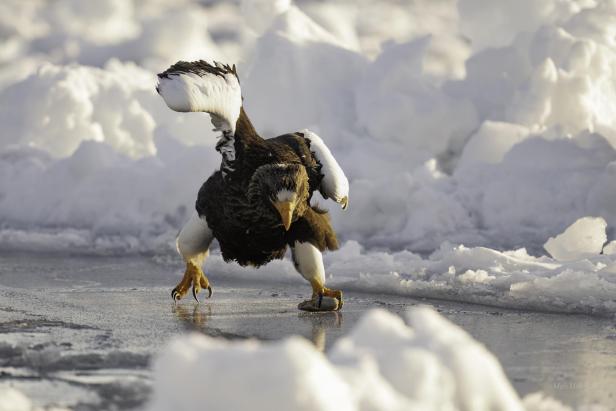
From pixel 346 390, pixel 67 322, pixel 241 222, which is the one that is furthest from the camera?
pixel 241 222

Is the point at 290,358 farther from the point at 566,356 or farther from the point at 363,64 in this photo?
the point at 363,64

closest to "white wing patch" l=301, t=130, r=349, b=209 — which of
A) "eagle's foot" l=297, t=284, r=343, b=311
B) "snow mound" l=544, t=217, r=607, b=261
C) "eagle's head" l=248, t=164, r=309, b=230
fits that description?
"eagle's head" l=248, t=164, r=309, b=230

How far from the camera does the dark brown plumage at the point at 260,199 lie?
5688 millimetres

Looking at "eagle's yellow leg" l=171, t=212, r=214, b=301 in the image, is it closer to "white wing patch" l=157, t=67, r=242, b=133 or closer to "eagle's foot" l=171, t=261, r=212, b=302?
"eagle's foot" l=171, t=261, r=212, b=302

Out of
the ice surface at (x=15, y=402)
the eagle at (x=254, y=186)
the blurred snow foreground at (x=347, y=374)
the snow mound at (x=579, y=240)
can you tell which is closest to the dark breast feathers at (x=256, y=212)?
the eagle at (x=254, y=186)

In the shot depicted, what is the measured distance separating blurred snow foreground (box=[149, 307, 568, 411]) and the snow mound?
5024mm

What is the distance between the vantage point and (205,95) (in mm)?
5844

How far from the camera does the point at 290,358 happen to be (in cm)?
234

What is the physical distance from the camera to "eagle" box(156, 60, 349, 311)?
5715 mm

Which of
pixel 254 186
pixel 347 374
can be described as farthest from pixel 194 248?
pixel 347 374

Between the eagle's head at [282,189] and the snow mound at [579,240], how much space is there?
9.23ft

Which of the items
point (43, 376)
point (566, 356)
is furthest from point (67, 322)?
point (566, 356)

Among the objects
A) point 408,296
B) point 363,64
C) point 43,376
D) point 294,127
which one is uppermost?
point 363,64

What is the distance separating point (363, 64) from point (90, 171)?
16.9 ft
